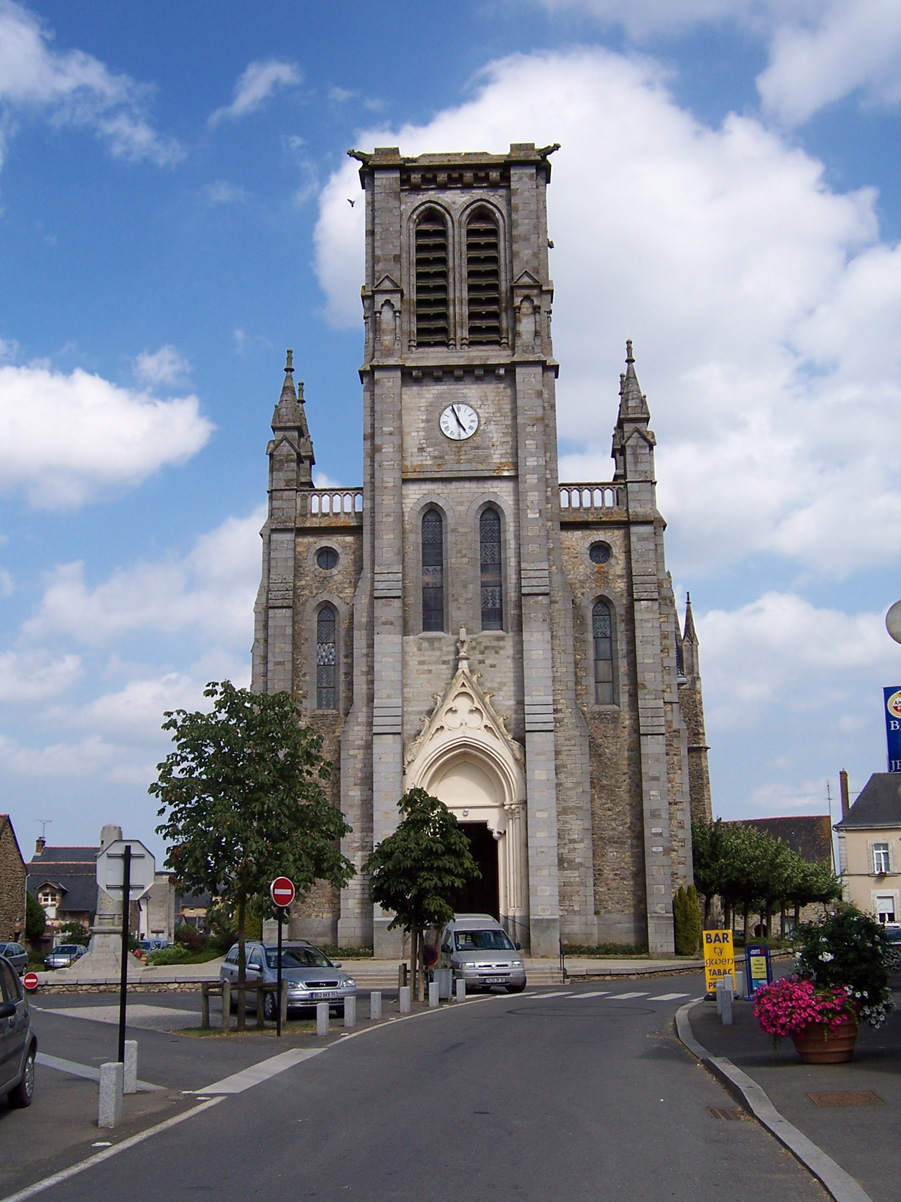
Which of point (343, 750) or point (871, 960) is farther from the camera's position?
point (343, 750)

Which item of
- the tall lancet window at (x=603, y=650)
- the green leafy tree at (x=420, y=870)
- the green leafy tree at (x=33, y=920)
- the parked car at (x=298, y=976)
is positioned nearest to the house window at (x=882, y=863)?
the tall lancet window at (x=603, y=650)

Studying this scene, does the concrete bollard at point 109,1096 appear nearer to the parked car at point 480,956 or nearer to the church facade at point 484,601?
the parked car at point 480,956

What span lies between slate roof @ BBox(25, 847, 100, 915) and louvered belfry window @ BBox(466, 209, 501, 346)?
3528 centimetres

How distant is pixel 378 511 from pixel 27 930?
101 ft

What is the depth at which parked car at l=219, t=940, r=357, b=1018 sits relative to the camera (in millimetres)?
19875

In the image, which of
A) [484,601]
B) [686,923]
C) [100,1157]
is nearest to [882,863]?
[686,923]

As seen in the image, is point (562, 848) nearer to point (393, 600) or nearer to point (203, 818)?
point (393, 600)

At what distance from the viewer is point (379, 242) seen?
125 ft

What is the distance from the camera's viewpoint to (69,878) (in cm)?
6581

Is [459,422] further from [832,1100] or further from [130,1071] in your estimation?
[832,1100]

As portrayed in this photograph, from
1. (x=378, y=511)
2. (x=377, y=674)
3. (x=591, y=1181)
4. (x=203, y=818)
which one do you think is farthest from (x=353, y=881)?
(x=591, y=1181)

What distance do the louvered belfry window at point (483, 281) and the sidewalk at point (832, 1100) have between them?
2625 cm

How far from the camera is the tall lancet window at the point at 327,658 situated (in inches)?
1416

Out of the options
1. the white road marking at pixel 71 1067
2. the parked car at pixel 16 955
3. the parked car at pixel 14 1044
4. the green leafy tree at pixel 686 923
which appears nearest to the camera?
the parked car at pixel 14 1044
